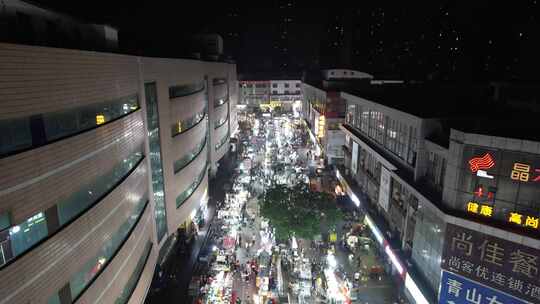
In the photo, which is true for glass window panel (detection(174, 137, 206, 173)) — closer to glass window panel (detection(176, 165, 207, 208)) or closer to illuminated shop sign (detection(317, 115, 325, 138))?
glass window panel (detection(176, 165, 207, 208))

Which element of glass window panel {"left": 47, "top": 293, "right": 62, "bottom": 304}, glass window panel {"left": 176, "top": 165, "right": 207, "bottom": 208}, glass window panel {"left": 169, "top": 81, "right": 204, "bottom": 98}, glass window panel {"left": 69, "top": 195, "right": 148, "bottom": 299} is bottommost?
glass window panel {"left": 176, "top": 165, "right": 207, "bottom": 208}

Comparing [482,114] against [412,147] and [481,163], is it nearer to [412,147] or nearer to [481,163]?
[412,147]

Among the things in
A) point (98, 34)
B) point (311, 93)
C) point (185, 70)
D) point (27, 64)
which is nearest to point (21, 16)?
point (98, 34)

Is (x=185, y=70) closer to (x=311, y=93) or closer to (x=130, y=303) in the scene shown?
(x=130, y=303)

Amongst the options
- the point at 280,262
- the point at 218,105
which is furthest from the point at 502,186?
the point at 218,105

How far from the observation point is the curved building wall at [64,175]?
376 inches

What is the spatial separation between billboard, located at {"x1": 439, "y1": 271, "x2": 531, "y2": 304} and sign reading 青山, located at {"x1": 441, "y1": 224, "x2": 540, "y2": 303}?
23 centimetres

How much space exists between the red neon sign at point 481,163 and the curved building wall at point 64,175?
1732 cm

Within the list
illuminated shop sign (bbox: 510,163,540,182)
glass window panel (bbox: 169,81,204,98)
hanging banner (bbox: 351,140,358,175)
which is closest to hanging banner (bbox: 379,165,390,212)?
hanging banner (bbox: 351,140,358,175)

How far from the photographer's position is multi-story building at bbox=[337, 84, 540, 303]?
1515 cm

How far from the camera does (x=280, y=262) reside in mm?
27703

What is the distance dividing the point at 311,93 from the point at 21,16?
52963mm

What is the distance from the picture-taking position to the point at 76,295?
12812 mm

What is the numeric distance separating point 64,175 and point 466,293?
18.7 metres
